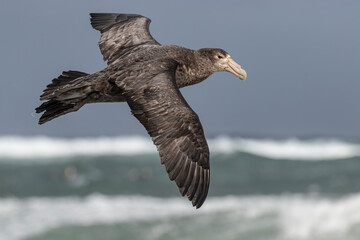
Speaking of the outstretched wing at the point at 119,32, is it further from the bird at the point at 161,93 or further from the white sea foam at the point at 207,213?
the white sea foam at the point at 207,213

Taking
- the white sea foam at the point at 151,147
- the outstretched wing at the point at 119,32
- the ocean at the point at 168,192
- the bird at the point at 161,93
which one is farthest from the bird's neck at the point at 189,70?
the white sea foam at the point at 151,147

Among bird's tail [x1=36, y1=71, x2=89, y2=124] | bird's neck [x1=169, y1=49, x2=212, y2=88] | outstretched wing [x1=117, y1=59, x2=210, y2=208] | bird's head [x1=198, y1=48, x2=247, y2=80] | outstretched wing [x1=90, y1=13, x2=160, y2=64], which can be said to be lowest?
outstretched wing [x1=117, y1=59, x2=210, y2=208]

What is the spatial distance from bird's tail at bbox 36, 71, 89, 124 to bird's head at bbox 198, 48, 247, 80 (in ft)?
6.47

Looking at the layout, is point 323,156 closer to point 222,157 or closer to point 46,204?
point 222,157

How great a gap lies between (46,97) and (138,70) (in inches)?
49.7

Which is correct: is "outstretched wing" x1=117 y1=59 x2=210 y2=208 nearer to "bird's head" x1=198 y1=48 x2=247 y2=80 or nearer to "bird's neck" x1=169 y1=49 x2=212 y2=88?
"bird's neck" x1=169 y1=49 x2=212 y2=88

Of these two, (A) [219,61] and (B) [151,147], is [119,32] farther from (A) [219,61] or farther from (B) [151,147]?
(B) [151,147]

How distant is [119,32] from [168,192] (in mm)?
24391

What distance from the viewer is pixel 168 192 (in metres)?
37.3

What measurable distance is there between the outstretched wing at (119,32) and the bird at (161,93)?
3 centimetres

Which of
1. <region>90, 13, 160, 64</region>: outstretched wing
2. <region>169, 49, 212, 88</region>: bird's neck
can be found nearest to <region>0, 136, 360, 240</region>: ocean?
<region>90, 13, 160, 64</region>: outstretched wing

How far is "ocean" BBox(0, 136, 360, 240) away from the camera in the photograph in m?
31.2

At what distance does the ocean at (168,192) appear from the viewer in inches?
1230

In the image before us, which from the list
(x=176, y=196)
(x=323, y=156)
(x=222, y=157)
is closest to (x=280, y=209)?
(x=176, y=196)
